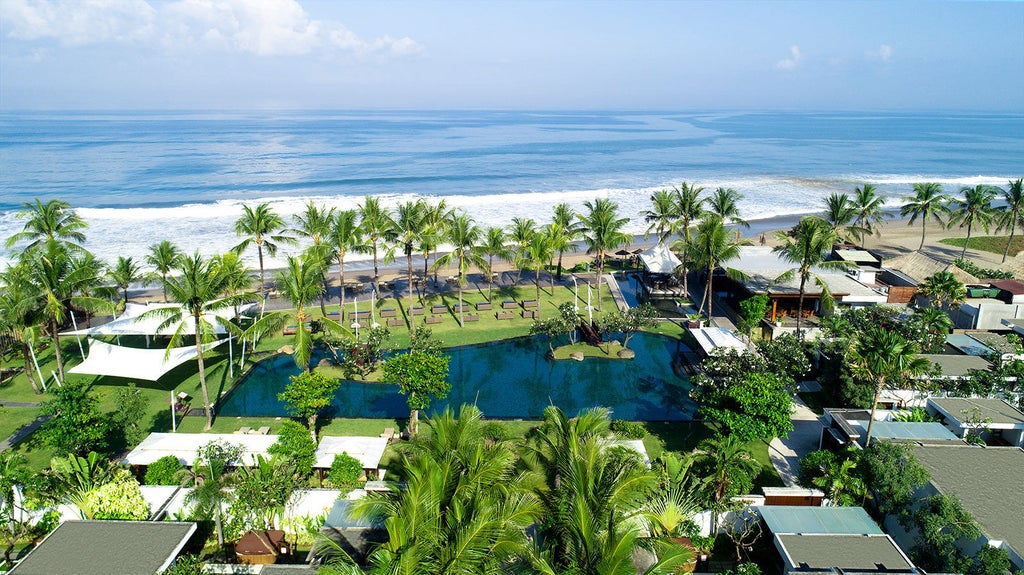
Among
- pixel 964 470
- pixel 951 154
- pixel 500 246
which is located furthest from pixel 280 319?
pixel 951 154

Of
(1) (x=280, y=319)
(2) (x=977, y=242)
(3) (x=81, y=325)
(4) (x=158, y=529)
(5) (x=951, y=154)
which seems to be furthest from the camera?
(5) (x=951, y=154)

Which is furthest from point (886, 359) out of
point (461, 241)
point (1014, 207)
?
point (1014, 207)

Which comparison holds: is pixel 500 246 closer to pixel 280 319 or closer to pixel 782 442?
pixel 280 319

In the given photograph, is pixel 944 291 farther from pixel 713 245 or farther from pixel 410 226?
pixel 410 226

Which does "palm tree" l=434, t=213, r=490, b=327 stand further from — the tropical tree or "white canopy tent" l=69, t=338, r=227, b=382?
the tropical tree

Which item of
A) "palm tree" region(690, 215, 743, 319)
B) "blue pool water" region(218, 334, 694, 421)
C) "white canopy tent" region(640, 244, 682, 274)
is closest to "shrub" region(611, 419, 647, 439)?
"blue pool water" region(218, 334, 694, 421)
